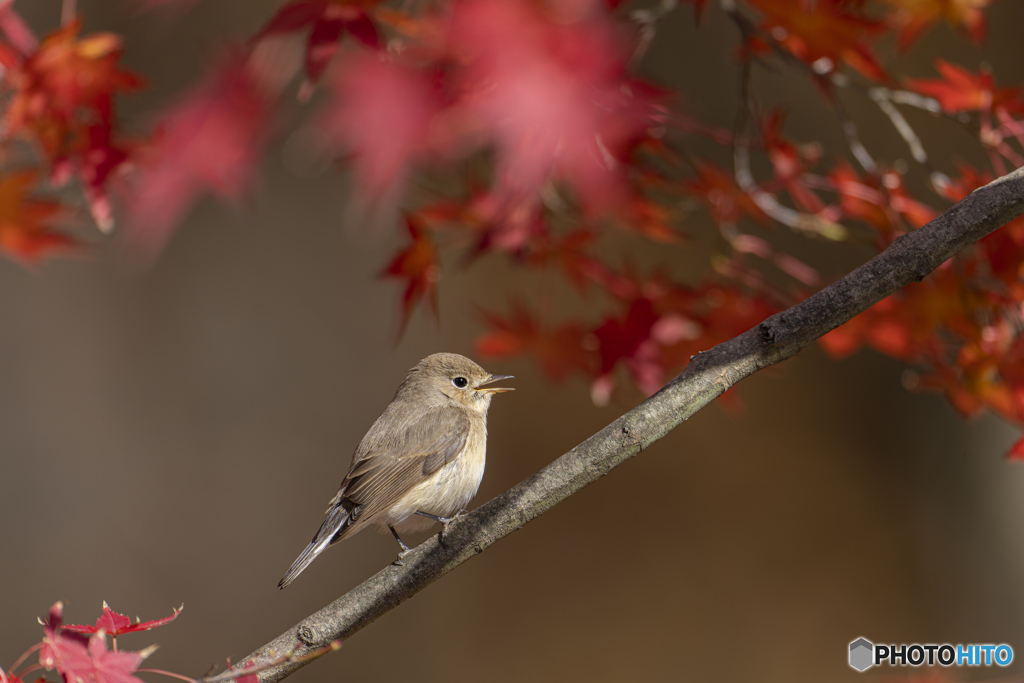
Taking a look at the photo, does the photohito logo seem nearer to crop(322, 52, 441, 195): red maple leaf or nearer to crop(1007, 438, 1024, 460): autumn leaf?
crop(1007, 438, 1024, 460): autumn leaf

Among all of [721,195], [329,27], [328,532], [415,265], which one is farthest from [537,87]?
[328,532]

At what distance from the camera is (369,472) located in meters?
1.59

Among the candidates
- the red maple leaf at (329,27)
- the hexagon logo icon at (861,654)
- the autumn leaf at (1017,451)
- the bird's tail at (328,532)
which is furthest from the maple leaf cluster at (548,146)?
the hexagon logo icon at (861,654)

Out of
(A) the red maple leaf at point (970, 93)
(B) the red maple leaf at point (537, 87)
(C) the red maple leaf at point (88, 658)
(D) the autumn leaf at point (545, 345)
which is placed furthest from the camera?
(D) the autumn leaf at point (545, 345)

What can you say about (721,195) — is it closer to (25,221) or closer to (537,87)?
(537,87)

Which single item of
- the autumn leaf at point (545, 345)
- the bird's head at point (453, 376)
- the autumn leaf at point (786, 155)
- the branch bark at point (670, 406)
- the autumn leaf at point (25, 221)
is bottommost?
the autumn leaf at point (545, 345)

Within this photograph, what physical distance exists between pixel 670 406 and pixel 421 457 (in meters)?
0.75

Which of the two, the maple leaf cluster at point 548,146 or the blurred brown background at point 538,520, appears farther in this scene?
the blurred brown background at point 538,520

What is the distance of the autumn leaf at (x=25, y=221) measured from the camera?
5.15 feet

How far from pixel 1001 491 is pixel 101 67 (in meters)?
3.01

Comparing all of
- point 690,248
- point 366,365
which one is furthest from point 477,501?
point 690,248

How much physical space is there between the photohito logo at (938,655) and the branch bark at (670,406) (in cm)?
181

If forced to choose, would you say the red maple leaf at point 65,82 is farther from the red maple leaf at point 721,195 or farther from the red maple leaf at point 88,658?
the red maple leaf at point 721,195

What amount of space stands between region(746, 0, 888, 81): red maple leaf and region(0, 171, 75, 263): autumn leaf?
4.69 feet
